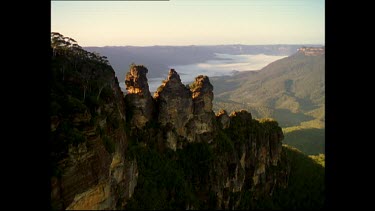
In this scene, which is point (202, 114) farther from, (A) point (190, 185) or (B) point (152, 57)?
(B) point (152, 57)

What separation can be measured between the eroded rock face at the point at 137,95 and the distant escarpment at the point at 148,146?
0.23 ft

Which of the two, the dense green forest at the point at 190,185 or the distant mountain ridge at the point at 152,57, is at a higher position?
the distant mountain ridge at the point at 152,57

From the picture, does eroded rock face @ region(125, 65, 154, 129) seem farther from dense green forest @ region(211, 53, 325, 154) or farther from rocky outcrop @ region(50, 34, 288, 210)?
dense green forest @ region(211, 53, 325, 154)

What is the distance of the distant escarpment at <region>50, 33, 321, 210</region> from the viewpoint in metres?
9.79

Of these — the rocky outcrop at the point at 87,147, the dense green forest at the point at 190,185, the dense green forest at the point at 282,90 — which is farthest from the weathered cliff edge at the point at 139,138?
the dense green forest at the point at 282,90

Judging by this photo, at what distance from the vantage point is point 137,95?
79.8 ft

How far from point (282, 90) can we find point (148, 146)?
157936 millimetres

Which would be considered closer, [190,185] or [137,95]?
[137,95]

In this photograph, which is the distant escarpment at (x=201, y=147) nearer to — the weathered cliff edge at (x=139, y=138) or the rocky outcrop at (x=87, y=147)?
the weathered cliff edge at (x=139, y=138)

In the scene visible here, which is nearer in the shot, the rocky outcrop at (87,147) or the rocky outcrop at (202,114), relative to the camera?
the rocky outcrop at (87,147)

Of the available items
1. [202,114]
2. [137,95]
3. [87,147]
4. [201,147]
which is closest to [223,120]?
[202,114]

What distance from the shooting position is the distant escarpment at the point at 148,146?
32.1ft

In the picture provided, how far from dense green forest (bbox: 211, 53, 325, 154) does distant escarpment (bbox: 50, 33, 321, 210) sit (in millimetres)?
75307
